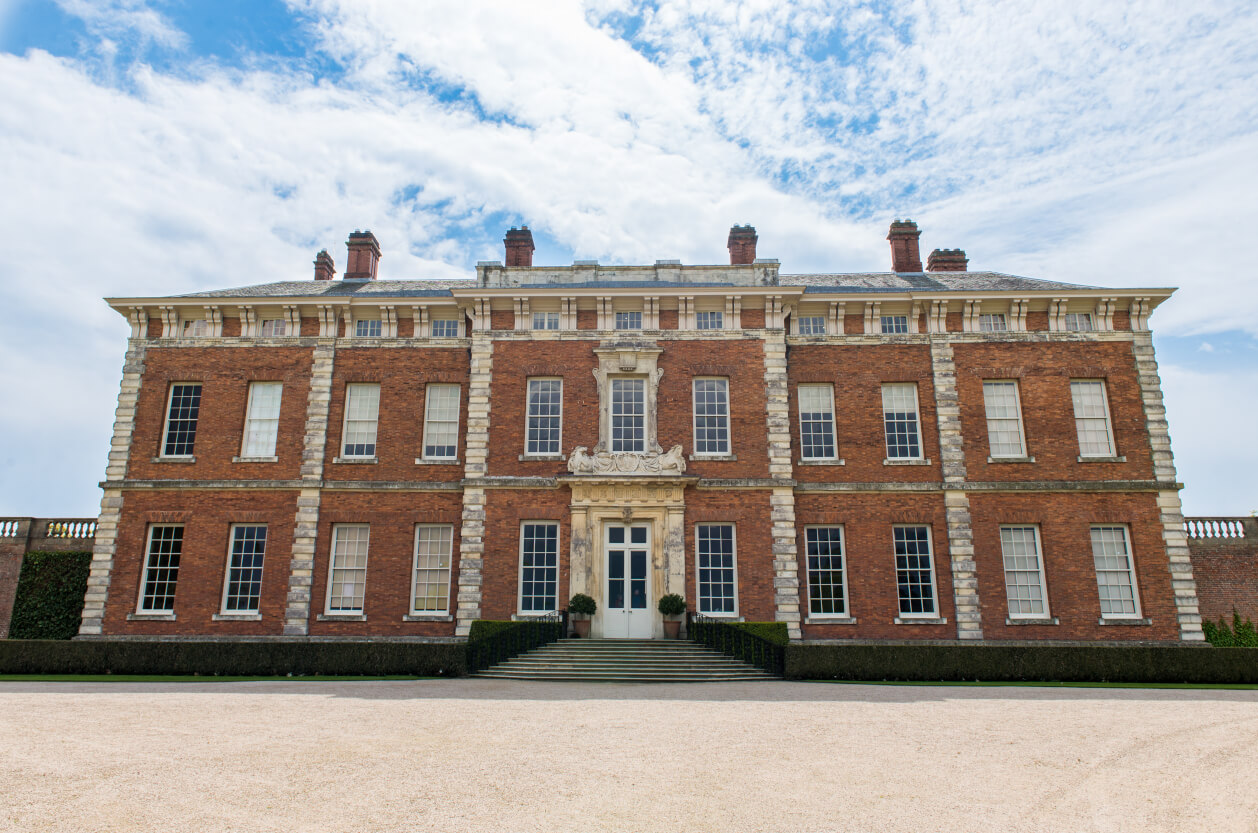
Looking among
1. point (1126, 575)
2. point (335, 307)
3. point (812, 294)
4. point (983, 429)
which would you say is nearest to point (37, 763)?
point (335, 307)

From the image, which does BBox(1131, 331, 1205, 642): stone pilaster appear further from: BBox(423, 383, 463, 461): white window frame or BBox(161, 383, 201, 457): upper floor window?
BBox(161, 383, 201, 457): upper floor window

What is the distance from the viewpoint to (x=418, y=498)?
2216 centimetres

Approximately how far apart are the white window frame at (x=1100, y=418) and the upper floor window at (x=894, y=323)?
4796 millimetres

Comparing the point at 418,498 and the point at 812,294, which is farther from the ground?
the point at 812,294

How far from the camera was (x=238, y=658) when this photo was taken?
16.9m

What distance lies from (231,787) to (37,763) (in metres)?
2.36

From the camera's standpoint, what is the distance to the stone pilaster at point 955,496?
20.9m

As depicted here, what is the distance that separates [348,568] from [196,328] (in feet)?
27.8

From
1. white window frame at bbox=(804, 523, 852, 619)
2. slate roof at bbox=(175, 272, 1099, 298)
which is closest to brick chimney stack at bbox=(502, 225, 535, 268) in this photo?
slate roof at bbox=(175, 272, 1099, 298)

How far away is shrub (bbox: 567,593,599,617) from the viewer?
19.9 metres

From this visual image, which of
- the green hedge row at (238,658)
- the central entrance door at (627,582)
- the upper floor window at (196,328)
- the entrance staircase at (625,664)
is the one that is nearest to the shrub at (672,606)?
the central entrance door at (627,582)

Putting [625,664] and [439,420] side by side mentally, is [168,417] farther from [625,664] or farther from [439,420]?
[625,664]

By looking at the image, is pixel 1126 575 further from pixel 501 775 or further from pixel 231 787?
pixel 231 787

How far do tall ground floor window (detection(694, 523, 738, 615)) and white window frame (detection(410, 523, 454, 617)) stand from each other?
21.7ft
